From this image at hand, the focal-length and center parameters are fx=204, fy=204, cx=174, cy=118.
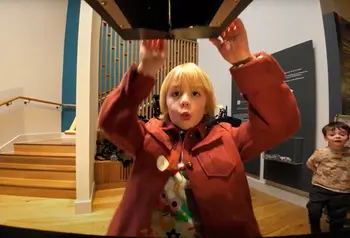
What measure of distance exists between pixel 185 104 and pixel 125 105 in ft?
0.21

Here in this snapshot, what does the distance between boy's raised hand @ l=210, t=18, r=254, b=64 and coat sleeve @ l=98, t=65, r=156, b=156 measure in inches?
2.9

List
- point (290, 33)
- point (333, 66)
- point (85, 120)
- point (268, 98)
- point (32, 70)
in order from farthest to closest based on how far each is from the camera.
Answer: point (85, 120) → point (32, 70) → point (290, 33) → point (333, 66) → point (268, 98)

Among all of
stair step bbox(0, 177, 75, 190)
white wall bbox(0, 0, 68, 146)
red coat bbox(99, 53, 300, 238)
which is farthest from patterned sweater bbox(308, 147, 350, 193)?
stair step bbox(0, 177, 75, 190)

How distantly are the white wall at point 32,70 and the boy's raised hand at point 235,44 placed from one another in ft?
1.69

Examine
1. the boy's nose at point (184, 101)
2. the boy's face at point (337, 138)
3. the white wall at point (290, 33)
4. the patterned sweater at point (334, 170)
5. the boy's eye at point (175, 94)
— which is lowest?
the patterned sweater at point (334, 170)

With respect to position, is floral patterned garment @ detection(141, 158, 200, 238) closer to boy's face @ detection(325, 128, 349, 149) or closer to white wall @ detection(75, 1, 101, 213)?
boy's face @ detection(325, 128, 349, 149)

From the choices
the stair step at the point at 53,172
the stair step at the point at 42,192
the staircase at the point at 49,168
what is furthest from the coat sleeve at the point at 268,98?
the stair step at the point at 53,172

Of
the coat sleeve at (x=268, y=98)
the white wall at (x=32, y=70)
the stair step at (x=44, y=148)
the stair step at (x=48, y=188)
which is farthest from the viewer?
the stair step at (x=48, y=188)

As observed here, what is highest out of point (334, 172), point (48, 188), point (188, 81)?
point (188, 81)

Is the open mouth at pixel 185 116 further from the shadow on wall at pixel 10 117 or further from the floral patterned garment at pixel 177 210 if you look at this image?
the shadow on wall at pixel 10 117

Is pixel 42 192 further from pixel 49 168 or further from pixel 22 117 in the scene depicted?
pixel 22 117

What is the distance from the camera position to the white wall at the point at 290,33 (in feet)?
1.07

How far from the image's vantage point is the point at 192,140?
24 cm

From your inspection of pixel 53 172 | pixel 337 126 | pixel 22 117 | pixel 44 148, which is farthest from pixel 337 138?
pixel 53 172
